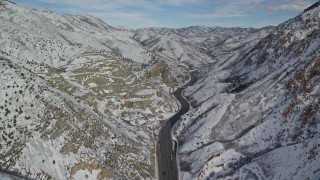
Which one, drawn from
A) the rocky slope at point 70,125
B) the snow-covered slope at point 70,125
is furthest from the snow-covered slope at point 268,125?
the snow-covered slope at point 70,125

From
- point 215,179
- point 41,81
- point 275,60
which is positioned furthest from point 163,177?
point 275,60

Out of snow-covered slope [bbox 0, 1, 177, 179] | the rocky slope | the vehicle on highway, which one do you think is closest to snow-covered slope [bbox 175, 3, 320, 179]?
the vehicle on highway

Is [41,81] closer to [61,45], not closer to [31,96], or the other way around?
[31,96]

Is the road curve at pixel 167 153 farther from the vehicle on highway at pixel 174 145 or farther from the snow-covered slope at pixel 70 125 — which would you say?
the snow-covered slope at pixel 70 125

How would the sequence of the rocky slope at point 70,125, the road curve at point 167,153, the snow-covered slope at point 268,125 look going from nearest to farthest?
the rocky slope at point 70,125, the snow-covered slope at point 268,125, the road curve at point 167,153

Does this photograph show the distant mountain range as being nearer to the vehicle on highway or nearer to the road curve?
the vehicle on highway

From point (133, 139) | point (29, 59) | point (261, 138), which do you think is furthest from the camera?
point (29, 59)

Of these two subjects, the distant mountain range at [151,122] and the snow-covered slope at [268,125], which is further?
the snow-covered slope at [268,125]

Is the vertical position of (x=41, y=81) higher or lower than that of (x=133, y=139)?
higher
